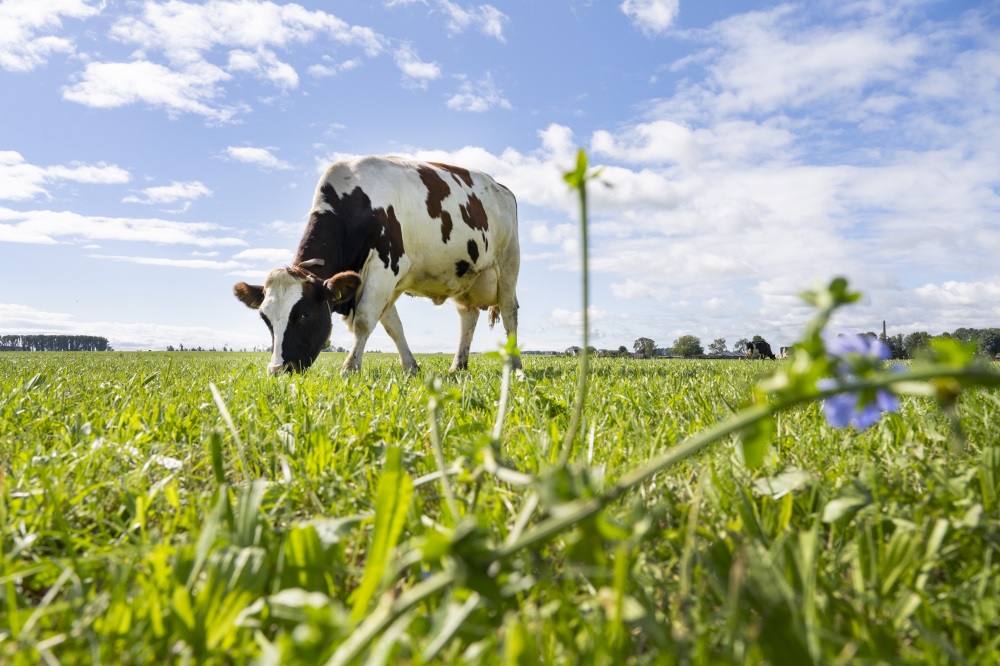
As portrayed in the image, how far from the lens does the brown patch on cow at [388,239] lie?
855cm

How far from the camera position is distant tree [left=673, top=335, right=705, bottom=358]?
109 metres

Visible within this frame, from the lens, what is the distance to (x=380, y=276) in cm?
846

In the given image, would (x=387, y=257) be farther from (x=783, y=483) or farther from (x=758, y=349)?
(x=758, y=349)

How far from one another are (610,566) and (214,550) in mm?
730

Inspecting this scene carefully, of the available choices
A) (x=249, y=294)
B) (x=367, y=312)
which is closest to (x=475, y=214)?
(x=367, y=312)

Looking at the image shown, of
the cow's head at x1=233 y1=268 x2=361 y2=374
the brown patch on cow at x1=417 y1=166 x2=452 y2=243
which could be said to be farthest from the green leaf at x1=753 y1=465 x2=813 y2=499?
the brown patch on cow at x1=417 y1=166 x2=452 y2=243

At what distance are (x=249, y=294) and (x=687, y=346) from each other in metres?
109

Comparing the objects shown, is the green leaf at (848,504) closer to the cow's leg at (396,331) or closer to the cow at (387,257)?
the cow at (387,257)

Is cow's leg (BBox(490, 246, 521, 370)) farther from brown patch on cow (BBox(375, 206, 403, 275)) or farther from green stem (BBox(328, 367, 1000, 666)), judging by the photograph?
green stem (BBox(328, 367, 1000, 666))

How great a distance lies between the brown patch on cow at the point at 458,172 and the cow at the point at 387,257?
35mm

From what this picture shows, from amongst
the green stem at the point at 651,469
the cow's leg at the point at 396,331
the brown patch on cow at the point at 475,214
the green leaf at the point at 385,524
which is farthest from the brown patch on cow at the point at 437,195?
the green stem at the point at 651,469

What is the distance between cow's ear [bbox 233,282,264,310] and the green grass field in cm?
566

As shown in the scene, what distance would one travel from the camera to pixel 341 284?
7.38 m

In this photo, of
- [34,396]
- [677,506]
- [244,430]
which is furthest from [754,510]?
[34,396]
